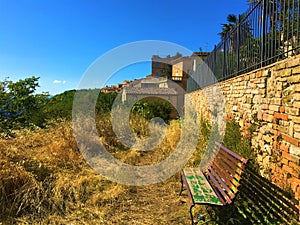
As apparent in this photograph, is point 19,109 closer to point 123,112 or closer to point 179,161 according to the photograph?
point 123,112

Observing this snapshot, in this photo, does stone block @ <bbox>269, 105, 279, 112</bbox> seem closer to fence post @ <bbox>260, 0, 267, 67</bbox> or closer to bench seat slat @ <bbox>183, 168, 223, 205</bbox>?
fence post @ <bbox>260, 0, 267, 67</bbox>

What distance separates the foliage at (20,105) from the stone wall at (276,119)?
19.8ft

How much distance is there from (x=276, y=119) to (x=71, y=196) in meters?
3.17

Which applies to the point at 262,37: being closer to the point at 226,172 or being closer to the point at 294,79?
the point at 294,79

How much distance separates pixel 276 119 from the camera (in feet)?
8.78

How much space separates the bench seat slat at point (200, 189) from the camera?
8.18 feet

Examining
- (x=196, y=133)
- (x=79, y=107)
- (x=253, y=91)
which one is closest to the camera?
(x=253, y=91)

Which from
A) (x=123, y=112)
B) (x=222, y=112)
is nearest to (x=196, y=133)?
(x=222, y=112)

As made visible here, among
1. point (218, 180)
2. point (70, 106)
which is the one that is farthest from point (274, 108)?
point (70, 106)

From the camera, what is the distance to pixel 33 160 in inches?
167

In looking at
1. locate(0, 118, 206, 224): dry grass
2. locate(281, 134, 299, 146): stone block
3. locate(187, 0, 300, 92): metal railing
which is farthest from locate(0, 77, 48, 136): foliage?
locate(281, 134, 299, 146): stone block

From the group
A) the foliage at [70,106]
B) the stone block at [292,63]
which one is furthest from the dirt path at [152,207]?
the foliage at [70,106]

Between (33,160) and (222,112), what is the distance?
4.35 metres

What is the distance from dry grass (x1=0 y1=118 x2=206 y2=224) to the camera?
9.55 feet
